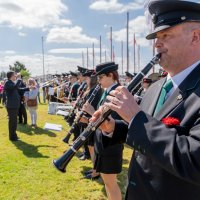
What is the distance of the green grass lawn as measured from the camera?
616cm

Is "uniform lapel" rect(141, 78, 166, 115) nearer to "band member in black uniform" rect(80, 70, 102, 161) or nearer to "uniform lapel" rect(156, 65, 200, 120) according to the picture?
"uniform lapel" rect(156, 65, 200, 120)

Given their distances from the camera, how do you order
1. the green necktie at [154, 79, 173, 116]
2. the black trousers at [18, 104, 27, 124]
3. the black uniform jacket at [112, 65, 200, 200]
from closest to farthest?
the black uniform jacket at [112, 65, 200, 200] < the green necktie at [154, 79, 173, 116] < the black trousers at [18, 104, 27, 124]

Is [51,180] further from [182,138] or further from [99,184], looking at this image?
[182,138]

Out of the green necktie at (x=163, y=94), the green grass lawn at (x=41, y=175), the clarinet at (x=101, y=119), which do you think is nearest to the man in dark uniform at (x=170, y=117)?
the green necktie at (x=163, y=94)

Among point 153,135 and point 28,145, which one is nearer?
point 153,135

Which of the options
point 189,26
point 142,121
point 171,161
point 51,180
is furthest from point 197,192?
point 51,180

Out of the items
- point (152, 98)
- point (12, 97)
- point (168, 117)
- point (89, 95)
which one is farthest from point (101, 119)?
point (12, 97)

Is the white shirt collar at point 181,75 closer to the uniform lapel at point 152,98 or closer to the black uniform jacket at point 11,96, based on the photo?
the uniform lapel at point 152,98

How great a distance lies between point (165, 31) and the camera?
225 centimetres

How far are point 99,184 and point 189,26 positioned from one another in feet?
16.6

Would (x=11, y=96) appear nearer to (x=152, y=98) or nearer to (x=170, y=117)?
(x=152, y=98)

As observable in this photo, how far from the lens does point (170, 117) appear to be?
6.74 feet

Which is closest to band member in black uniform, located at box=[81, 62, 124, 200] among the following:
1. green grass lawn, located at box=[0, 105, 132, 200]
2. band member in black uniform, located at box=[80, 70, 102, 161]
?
band member in black uniform, located at box=[80, 70, 102, 161]

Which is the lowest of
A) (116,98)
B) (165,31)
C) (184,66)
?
(116,98)
